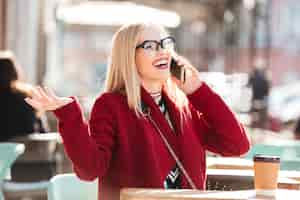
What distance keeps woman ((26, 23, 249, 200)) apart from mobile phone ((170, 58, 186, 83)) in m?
0.02

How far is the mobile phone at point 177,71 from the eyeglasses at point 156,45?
94 millimetres

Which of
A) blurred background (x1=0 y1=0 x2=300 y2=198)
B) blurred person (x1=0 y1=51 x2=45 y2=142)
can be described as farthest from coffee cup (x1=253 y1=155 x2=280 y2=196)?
blurred person (x1=0 y1=51 x2=45 y2=142)

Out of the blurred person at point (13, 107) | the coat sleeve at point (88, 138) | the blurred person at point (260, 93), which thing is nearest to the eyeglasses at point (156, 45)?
the coat sleeve at point (88, 138)

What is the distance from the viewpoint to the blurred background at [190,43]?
10.8 metres

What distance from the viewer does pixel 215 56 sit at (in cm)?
2127

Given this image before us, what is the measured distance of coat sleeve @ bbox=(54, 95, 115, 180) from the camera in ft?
9.09

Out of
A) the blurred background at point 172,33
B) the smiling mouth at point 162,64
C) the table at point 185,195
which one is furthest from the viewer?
the blurred background at point 172,33

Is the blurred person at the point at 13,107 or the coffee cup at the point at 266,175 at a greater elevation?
the coffee cup at the point at 266,175

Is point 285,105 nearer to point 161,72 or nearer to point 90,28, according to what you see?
point 90,28

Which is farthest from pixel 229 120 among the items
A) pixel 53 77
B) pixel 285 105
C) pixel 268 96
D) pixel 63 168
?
pixel 285 105

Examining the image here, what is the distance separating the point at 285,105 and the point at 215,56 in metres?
5.60

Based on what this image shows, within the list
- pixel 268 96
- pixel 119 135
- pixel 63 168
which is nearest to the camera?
pixel 119 135

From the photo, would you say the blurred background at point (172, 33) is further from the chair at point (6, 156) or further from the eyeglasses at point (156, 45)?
the eyeglasses at point (156, 45)

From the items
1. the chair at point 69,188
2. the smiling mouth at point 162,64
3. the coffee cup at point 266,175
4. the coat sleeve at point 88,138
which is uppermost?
the smiling mouth at point 162,64
